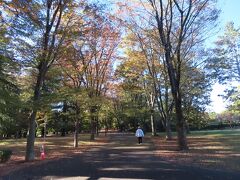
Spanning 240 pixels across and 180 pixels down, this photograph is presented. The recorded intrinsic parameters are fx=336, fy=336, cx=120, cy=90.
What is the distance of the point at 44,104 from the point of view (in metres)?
17.6

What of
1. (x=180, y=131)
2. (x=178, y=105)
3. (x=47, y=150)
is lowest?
(x=47, y=150)

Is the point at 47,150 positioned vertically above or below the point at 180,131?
below

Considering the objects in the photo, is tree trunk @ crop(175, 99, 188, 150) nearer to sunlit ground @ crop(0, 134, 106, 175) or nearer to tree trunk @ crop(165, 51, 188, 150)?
tree trunk @ crop(165, 51, 188, 150)

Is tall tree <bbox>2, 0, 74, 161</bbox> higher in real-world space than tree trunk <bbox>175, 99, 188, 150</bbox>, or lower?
higher

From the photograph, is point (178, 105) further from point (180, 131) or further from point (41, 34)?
point (41, 34)

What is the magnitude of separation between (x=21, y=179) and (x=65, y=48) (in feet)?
31.1

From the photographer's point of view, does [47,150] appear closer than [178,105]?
No

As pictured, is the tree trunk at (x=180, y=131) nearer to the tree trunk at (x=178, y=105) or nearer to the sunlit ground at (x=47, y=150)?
the tree trunk at (x=178, y=105)

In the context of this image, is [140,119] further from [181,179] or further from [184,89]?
[181,179]

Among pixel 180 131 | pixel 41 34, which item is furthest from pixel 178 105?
pixel 41 34

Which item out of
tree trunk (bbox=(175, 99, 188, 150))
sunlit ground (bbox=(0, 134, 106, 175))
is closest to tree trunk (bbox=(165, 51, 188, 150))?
tree trunk (bbox=(175, 99, 188, 150))

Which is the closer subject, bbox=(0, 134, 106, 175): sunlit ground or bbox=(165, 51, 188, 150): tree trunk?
bbox=(0, 134, 106, 175): sunlit ground

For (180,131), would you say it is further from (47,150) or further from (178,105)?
(47,150)

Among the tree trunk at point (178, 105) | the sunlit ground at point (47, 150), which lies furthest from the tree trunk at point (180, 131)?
the sunlit ground at point (47, 150)
